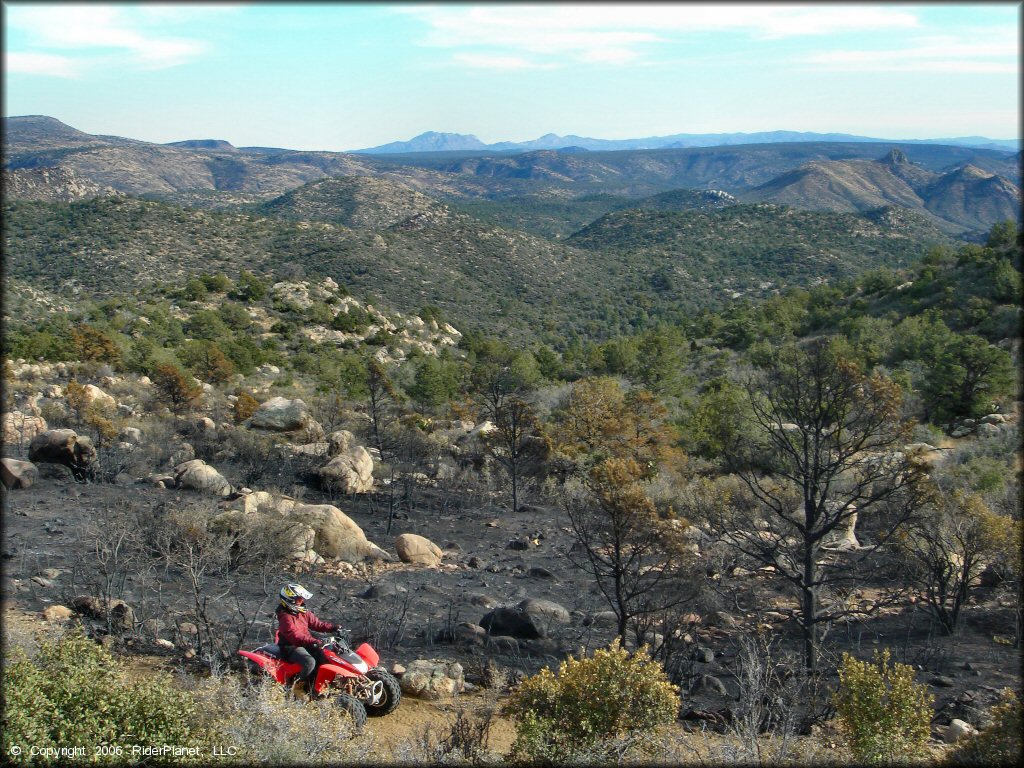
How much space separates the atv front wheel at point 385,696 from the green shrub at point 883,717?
3.85m

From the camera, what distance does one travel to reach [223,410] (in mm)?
19953

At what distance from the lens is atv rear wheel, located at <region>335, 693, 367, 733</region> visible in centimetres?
579

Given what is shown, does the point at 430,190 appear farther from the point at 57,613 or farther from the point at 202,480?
the point at 57,613

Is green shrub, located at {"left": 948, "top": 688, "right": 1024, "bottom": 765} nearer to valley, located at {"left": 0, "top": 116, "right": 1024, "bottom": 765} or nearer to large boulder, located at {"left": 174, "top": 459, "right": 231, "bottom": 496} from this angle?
valley, located at {"left": 0, "top": 116, "right": 1024, "bottom": 765}

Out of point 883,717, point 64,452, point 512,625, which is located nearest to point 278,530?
point 512,625

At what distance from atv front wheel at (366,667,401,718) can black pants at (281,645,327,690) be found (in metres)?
0.49

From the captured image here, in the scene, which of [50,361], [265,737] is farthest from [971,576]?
[50,361]

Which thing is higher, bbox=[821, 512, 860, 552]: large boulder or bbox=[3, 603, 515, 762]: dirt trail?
bbox=[3, 603, 515, 762]: dirt trail

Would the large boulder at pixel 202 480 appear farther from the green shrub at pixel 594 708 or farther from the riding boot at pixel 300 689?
the green shrub at pixel 594 708

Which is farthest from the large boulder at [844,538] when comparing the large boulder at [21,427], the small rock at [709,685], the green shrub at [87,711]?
the large boulder at [21,427]

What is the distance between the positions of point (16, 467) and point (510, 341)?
33.1 metres

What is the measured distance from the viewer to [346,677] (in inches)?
242

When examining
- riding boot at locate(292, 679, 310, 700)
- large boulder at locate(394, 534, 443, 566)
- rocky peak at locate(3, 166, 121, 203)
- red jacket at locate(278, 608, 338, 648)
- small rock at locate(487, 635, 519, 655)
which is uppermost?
rocky peak at locate(3, 166, 121, 203)

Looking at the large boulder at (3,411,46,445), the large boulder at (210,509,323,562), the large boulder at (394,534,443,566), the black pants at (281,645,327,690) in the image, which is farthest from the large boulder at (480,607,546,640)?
the large boulder at (3,411,46,445)
